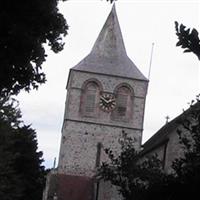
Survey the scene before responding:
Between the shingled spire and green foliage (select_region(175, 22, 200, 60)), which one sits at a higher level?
the shingled spire

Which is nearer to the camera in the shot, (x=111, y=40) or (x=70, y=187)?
(x=70, y=187)

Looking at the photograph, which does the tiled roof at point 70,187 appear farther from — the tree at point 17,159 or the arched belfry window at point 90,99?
the arched belfry window at point 90,99

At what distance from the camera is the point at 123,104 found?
53.1 metres

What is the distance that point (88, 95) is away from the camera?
175ft

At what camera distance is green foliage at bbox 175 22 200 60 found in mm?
6246

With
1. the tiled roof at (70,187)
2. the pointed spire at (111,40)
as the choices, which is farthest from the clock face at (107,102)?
the tiled roof at (70,187)

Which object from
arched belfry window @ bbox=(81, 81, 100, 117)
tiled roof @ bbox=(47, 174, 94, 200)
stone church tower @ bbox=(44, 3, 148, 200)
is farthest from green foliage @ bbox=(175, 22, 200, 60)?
arched belfry window @ bbox=(81, 81, 100, 117)

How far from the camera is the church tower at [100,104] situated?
50188mm

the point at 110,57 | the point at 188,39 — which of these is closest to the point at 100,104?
the point at 110,57

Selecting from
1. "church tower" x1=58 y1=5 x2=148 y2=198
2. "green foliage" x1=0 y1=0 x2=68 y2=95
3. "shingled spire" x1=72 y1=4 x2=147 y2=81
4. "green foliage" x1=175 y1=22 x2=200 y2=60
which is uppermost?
"shingled spire" x1=72 y1=4 x2=147 y2=81

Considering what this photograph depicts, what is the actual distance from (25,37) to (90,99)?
140ft

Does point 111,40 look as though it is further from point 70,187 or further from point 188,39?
point 188,39

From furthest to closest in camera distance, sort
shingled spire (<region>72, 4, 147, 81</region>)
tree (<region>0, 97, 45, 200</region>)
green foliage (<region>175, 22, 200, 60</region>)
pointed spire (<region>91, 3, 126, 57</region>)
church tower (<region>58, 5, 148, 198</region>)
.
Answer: pointed spire (<region>91, 3, 126, 57</region>) → shingled spire (<region>72, 4, 147, 81</region>) → church tower (<region>58, 5, 148, 198</region>) → tree (<region>0, 97, 45, 200</region>) → green foliage (<region>175, 22, 200, 60</region>)

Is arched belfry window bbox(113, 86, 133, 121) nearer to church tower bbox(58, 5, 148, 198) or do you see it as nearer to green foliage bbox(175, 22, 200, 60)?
church tower bbox(58, 5, 148, 198)
